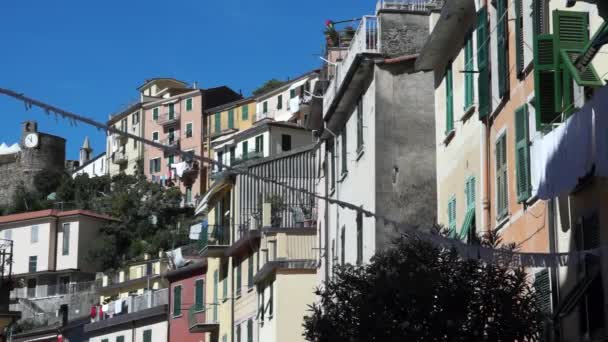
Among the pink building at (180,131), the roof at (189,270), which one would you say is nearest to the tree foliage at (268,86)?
the pink building at (180,131)

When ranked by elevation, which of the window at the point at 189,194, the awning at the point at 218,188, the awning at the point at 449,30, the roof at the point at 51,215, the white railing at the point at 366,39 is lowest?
the awning at the point at 449,30

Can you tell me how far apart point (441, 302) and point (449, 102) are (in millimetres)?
10540

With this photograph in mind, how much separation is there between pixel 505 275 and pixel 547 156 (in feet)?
5.29

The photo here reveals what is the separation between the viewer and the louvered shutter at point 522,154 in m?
22.3

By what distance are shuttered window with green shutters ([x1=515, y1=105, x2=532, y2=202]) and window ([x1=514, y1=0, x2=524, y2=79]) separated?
676 mm

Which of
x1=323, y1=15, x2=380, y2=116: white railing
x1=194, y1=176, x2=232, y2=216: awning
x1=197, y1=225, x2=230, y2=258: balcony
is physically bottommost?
x1=197, y1=225, x2=230, y2=258: balcony

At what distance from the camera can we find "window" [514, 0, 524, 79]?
909 inches

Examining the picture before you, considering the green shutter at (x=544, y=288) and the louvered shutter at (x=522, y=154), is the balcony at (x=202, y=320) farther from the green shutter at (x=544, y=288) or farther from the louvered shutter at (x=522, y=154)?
the green shutter at (x=544, y=288)

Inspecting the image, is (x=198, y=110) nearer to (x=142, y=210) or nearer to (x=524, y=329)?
(x=142, y=210)

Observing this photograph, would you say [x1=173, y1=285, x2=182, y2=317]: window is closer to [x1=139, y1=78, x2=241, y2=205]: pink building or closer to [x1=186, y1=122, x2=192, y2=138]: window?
[x1=139, y1=78, x2=241, y2=205]: pink building

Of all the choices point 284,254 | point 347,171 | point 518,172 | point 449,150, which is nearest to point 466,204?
point 449,150

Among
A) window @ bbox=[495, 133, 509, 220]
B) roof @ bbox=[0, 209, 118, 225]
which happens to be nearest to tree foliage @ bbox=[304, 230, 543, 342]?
window @ bbox=[495, 133, 509, 220]

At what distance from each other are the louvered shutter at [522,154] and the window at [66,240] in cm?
10067

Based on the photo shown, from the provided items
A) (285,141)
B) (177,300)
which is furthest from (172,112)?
(177,300)
